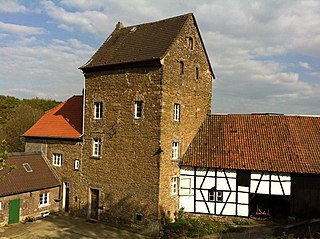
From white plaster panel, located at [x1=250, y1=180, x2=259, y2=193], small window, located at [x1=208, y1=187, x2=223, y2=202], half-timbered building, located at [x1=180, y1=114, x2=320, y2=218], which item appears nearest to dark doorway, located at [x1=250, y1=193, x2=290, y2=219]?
half-timbered building, located at [x1=180, y1=114, x2=320, y2=218]

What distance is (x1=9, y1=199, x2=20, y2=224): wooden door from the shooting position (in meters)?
19.0

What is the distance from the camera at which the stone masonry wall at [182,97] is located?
59.6 feet

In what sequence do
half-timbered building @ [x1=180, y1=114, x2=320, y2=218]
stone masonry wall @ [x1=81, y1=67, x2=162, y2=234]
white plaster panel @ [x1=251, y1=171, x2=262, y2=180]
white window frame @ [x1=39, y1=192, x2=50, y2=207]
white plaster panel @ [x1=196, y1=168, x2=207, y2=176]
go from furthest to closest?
1. white window frame @ [x1=39, y1=192, x2=50, y2=207]
2. white plaster panel @ [x1=196, y1=168, x2=207, y2=176]
3. white plaster panel @ [x1=251, y1=171, x2=262, y2=180]
4. half-timbered building @ [x1=180, y1=114, x2=320, y2=218]
5. stone masonry wall @ [x1=81, y1=67, x2=162, y2=234]

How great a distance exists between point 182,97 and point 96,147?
6.16 meters

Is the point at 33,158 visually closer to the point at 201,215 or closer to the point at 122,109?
the point at 122,109

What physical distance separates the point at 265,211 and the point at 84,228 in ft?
34.4

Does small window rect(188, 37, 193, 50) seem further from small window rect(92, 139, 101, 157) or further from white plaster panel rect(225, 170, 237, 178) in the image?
small window rect(92, 139, 101, 157)

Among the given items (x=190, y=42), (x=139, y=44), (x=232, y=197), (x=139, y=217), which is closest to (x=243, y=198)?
(x=232, y=197)

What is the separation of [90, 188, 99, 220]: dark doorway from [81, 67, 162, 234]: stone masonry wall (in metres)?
0.35

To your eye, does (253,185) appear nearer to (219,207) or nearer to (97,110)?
(219,207)

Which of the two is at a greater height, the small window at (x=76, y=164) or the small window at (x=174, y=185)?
the small window at (x=76, y=164)

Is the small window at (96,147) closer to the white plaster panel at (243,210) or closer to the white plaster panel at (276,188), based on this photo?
the white plaster panel at (243,210)

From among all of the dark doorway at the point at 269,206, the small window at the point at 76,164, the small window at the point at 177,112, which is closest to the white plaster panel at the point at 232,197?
the dark doorway at the point at 269,206

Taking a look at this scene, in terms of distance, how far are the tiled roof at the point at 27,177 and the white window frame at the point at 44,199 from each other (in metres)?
0.58
